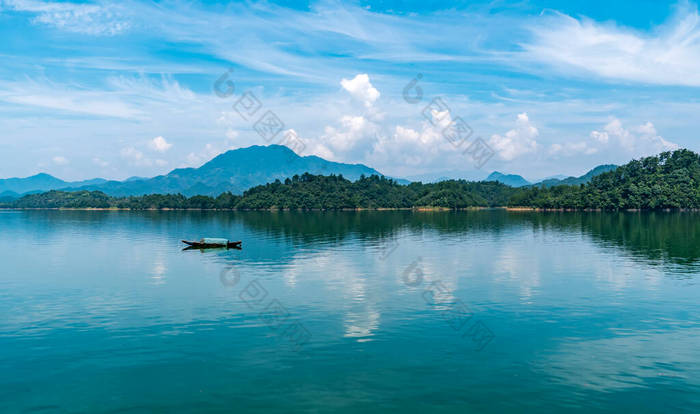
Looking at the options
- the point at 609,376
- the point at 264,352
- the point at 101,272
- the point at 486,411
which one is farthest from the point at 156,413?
the point at 101,272

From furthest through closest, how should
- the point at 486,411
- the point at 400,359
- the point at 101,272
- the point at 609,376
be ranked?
the point at 101,272 → the point at 400,359 → the point at 609,376 → the point at 486,411

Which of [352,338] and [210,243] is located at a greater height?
[210,243]

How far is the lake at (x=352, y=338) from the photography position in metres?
21.0

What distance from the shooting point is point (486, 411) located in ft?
64.3

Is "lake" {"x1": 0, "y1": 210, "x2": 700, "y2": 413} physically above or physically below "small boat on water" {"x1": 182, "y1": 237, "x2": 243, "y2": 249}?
below

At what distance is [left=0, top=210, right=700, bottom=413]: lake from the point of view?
20984mm

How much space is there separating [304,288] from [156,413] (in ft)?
84.2

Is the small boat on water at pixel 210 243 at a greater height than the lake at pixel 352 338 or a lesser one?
greater

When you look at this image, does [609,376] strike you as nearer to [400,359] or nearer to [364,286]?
[400,359]

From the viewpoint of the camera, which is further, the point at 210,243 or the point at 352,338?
the point at 210,243

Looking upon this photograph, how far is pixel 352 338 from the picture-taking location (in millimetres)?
29094

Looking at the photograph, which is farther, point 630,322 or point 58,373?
point 630,322

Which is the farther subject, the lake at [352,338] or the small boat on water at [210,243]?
the small boat on water at [210,243]

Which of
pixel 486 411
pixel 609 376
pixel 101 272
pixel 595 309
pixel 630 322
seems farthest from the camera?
pixel 101 272
